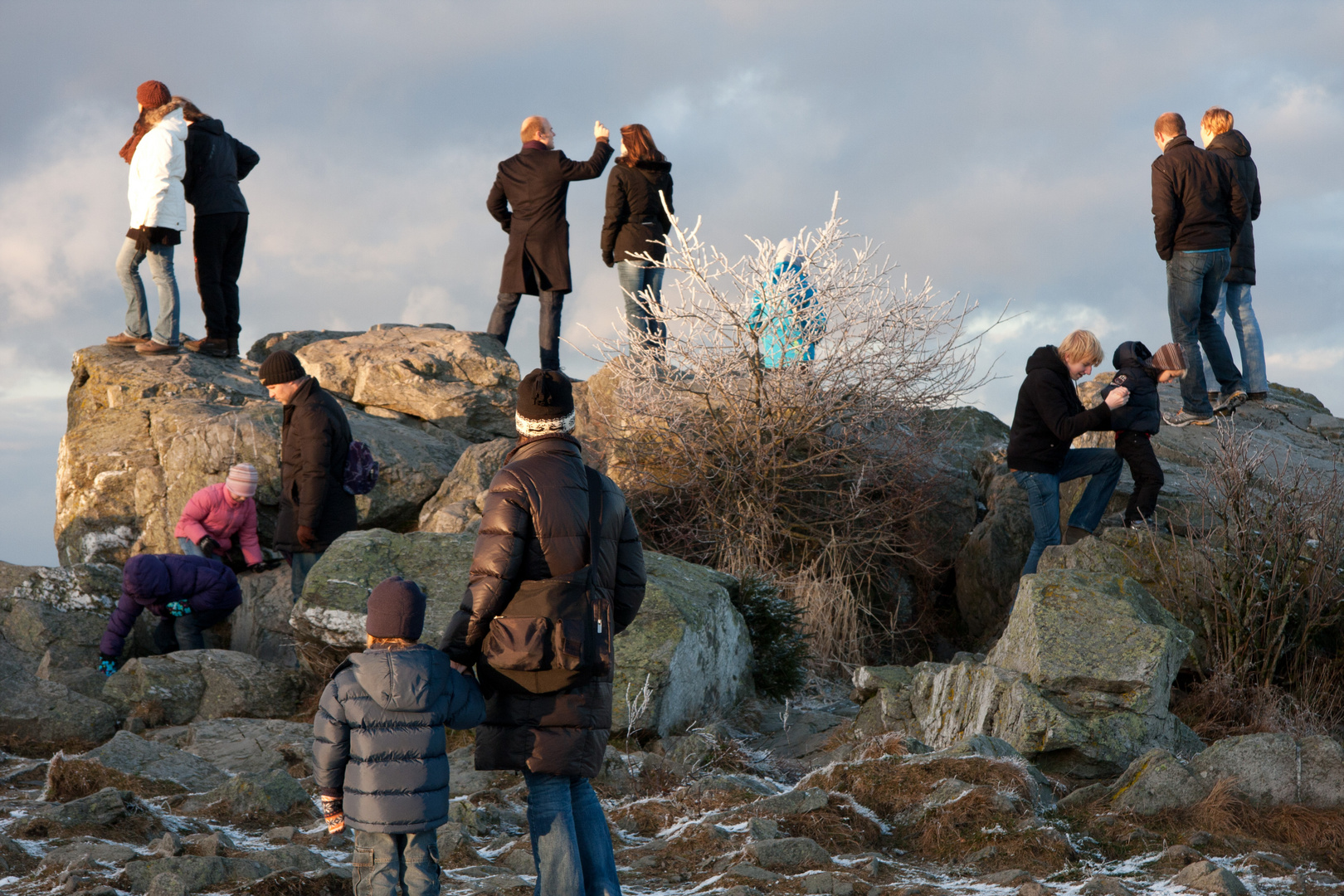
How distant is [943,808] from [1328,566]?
3.98 m

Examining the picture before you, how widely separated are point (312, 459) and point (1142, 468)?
578 centimetres

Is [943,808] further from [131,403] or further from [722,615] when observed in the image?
[131,403]

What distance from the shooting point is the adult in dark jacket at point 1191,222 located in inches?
380

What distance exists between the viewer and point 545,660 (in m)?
3.76

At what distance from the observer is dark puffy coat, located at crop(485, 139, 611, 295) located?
10453mm

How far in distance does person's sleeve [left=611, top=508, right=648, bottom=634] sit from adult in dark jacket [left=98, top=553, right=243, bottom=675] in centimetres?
510

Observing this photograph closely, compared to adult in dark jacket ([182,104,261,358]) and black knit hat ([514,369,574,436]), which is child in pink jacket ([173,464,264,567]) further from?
black knit hat ([514,369,574,436])

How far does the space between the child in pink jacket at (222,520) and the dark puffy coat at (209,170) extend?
11.5 feet

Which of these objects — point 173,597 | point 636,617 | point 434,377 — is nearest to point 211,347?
point 434,377

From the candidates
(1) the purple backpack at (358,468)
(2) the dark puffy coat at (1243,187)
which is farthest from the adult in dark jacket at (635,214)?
(2) the dark puffy coat at (1243,187)

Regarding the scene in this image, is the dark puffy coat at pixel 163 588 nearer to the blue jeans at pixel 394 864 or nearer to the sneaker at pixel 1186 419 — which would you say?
the blue jeans at pixel 394 864

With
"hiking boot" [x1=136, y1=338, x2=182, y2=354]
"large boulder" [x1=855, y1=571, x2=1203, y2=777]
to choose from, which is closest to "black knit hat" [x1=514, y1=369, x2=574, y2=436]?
"large boulder" [x1=855, y1=571, x2=1203, y2=777]

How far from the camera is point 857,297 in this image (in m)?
9.68

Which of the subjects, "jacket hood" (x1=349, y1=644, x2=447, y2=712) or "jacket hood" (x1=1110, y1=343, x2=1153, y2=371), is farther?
"jacket hood" (x1=1110, y1=343, x2=1153, y2=371)
